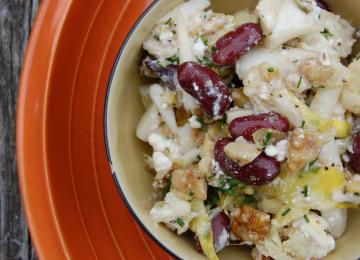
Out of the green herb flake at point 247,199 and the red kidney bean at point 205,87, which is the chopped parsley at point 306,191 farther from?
the red kidney bean at point 205,87

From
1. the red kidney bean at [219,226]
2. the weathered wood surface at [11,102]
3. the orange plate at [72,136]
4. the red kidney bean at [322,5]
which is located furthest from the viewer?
the weathered wood surface at [11,102]

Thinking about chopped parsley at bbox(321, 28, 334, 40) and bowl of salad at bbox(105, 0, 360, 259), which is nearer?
bowl of salad at bbox(105, 0, 360, 259)

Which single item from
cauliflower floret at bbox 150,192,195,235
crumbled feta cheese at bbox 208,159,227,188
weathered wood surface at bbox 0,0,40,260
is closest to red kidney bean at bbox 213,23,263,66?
crumbled feta cheese at bbox 208,159,227,188

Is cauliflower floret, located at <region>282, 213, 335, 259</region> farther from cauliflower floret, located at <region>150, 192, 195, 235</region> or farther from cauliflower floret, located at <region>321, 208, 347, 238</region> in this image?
cauliflower floret, located at <region>150, 192, 195, 235</region>

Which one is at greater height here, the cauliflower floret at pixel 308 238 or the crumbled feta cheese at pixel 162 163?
the crumbled feta cheese at pixel 162 163

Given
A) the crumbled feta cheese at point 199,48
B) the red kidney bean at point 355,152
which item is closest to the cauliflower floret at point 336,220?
the red kidney bean at point 355,152

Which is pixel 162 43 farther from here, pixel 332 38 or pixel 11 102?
pixel 11 102
